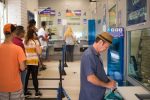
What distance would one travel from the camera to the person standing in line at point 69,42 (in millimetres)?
12680

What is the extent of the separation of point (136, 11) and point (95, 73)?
139cm

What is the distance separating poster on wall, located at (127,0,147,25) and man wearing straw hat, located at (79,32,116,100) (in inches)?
34.0

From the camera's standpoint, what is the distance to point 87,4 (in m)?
17.2

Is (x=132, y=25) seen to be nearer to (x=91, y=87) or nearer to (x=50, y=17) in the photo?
(x=91, y=87)

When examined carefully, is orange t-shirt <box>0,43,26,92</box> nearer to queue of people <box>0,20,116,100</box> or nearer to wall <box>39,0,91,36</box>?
queue of people <box>0,20,116,100</box>

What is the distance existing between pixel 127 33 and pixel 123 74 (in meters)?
0.68

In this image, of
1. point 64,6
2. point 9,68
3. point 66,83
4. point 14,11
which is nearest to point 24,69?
point 9,68

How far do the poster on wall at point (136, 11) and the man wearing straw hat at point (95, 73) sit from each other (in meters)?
0.86

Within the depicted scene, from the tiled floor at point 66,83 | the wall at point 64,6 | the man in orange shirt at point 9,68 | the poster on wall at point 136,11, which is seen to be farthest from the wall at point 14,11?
the wall at point 64,6

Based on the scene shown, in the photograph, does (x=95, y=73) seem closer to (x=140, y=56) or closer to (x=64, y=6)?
(x=140, y=56)

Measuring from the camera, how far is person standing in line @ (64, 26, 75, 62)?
12.7m

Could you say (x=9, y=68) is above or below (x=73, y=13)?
below

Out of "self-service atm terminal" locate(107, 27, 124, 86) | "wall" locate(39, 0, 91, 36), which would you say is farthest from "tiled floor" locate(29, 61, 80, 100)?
"wall" locate(39, 0, 91, 36)

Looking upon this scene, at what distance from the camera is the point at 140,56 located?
3.98 metres
